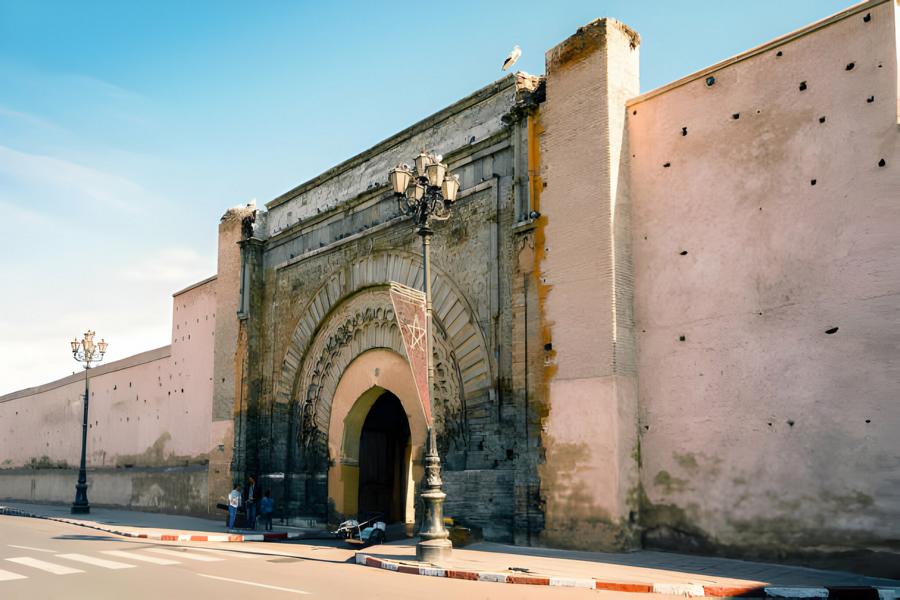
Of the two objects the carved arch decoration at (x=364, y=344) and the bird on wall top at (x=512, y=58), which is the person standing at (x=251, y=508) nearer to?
the carved arch decoration at (x=364, y=344)

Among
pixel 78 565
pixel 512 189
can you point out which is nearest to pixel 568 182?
pixel 512 189

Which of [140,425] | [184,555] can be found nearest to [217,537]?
[184,555]

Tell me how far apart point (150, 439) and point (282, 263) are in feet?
24.6

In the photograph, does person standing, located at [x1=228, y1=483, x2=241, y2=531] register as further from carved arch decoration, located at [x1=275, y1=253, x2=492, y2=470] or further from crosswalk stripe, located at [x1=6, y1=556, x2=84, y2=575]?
crosswalk stripe, located at [x1=6, y1=556, x2=84, y2=575]

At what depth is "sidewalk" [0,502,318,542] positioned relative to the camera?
42.9ft

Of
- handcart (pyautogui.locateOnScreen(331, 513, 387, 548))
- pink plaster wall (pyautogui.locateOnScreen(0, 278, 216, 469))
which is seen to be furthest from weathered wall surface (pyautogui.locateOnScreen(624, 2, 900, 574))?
pink plaster wall (pyautogui.locateOnScreen(0, 278, 216, 469))

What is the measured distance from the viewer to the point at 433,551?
894cm

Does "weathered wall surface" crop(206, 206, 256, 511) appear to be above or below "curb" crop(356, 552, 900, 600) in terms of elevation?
above

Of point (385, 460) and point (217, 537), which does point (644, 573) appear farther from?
point (385, 460)

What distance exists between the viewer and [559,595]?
6715 mm

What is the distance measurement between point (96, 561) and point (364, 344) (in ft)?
20.2

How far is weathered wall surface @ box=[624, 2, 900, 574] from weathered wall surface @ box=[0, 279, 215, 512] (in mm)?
12247

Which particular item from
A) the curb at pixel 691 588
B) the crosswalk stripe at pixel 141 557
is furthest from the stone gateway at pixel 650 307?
the crosswalk stripe at pixel 141 557

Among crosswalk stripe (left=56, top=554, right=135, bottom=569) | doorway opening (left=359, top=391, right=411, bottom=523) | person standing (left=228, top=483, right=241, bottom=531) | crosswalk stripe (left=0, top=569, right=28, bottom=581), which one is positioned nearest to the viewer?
crosswalk stripe (left=0, top=569, right=28, bottom=581)
